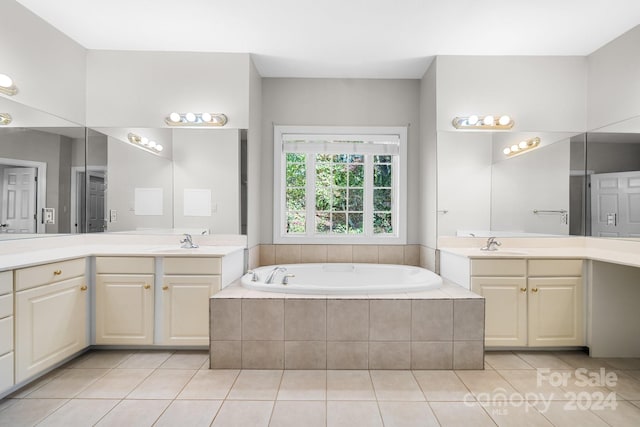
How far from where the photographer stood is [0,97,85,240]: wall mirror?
7.72 ft

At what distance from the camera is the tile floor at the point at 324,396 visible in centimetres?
183

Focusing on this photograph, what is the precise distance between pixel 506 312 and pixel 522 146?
1517 mm

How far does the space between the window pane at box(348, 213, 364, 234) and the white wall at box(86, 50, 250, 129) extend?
1.43 m

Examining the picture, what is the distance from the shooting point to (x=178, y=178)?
3.17 m

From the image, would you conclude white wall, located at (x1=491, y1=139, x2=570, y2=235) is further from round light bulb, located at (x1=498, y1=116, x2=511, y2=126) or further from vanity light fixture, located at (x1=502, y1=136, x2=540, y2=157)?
round light bulb, located at (x1=498, y1=116, x2=511, y2=126)

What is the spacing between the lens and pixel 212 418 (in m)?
1.83

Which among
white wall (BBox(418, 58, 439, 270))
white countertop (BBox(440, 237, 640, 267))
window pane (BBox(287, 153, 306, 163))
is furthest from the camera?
window pane (BBox(287, 153, 306, 163))

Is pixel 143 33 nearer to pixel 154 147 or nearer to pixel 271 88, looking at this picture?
pixel 154 147

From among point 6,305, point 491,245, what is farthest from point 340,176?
point 6,305

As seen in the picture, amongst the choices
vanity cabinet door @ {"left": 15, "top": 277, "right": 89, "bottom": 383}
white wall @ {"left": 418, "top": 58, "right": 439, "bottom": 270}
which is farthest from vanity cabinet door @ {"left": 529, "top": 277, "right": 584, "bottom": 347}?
vanity cabinet door @ {"left": 15, "top": 277, "right": 89, "bottom": 383}

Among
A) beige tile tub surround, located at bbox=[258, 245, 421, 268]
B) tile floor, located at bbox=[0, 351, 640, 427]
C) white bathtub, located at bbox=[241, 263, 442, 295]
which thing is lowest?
tile floor, located at bbox=[0, 351, 640, 427]

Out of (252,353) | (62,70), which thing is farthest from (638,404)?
(62,70)

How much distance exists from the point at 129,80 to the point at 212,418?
2.87 meters

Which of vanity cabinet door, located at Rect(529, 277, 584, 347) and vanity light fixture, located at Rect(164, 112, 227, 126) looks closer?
vanity cabinet door, located at Rect(529, 277, 584, 347)
